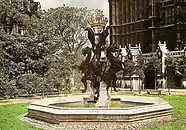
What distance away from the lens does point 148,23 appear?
69.3 meters

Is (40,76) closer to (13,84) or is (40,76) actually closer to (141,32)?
(13,84)

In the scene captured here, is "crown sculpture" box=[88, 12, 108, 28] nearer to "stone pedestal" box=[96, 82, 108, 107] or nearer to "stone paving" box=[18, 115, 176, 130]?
"stone pedestal" box=[96, 82, 108, 107]

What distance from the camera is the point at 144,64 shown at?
188 ft

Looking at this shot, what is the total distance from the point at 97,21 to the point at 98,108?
21.3ft

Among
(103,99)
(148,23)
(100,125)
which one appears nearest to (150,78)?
(148,23)

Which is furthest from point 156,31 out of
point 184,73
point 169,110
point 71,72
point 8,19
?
point 169,110

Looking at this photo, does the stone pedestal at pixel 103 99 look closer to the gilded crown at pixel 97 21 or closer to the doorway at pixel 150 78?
the gilded crown at pixel 97 21

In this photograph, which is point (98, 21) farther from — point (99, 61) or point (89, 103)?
point (89, 103)

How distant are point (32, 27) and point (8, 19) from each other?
13.2 ft

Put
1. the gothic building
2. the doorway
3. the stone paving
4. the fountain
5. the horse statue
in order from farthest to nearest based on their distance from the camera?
1. the gothic building
2. the doorway
3. the horse statue
4. the fountain
5. the stone paving

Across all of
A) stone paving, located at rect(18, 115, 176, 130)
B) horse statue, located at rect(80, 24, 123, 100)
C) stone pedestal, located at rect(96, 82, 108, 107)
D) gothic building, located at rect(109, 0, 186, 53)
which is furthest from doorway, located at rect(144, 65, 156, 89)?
stone paving, located at rect(18, 115, 176, 130)

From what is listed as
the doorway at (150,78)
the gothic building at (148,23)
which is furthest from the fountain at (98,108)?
the gothic building at (148,23)

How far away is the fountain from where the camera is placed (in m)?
17.0

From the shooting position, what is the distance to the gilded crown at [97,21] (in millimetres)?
21522
